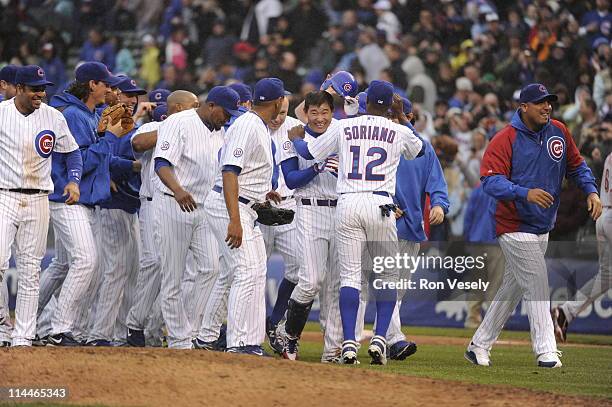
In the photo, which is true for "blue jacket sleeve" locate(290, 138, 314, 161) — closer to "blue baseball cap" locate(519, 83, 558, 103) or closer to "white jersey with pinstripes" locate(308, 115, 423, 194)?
"white jersey with pinstripes" locate(308, 115, 423, 194)

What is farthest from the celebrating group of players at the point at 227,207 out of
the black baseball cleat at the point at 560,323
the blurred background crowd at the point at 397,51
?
the blurred background crowd at the point at 397,51

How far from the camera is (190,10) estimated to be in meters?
22.0

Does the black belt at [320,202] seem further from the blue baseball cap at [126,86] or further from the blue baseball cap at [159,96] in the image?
the blue baseball cap at [159,96]

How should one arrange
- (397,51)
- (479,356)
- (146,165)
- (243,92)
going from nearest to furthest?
(479,356)
(146,165)
(243,92)
(397,51)

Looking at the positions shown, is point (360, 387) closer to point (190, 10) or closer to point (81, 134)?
point (81, 134)

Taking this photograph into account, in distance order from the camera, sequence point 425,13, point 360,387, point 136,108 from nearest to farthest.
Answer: point 360,387 → point 136,108 → point 425,13

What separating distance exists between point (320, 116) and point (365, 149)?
802 millimetres

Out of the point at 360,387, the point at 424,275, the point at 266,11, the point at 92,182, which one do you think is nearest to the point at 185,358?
the point at 360,387

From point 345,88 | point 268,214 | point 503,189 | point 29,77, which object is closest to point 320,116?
point 345,88

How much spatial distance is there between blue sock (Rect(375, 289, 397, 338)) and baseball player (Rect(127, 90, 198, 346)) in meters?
1.95

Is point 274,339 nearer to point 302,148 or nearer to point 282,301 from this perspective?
point 282,301

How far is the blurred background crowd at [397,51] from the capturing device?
16266 millimetres

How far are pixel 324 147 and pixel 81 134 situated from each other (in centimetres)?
216

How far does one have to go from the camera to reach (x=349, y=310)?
29.5 ft
